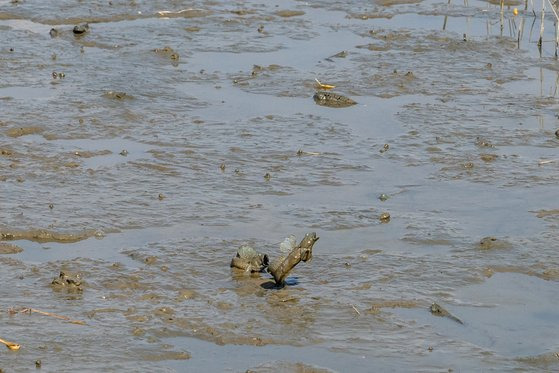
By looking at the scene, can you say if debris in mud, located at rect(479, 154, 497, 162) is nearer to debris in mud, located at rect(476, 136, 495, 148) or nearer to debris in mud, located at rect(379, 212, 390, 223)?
debris in mud, located at rect(476, 136, 495, 148)

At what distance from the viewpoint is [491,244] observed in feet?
24.4

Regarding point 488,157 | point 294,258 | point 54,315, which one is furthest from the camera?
point 488,157

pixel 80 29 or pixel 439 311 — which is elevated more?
pixel 80 29

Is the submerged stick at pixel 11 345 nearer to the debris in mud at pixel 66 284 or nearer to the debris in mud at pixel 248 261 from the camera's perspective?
the debris in mud at pixel 66 284

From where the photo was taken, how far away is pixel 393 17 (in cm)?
1383

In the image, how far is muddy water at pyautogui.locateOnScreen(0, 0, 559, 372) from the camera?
19.9 feet

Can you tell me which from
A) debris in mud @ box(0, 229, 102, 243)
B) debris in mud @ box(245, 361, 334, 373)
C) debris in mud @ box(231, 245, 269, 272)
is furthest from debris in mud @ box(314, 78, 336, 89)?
debris in mud @ box(245, 361, 334, 373)

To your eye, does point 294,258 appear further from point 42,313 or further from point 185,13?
point 185,13

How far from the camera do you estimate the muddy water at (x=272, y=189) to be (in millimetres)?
6066

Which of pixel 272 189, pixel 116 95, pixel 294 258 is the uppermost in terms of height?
pixel 294 258

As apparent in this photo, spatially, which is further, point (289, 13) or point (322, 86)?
point (289, 13)

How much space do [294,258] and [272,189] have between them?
1855 mm

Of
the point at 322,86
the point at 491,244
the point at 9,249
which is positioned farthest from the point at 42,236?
the point at 322,86

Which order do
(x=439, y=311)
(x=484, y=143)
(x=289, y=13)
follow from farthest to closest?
(x=289, y=13) → (x=484, y=143) → (x=439, y=311)
